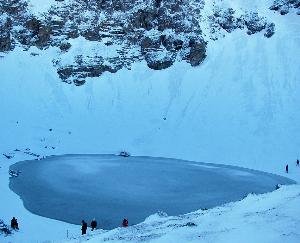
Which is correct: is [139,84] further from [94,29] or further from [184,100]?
[94,29]

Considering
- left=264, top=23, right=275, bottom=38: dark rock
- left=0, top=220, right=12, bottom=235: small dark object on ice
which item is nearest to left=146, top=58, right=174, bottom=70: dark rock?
left=264, top=23, right=275, bottom=38: dark rock

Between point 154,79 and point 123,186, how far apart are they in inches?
1482

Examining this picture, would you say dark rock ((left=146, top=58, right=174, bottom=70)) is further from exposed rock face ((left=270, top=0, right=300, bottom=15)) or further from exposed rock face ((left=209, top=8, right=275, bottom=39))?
exposed rock face ((left=270, top=0, right=300, bottom=15))

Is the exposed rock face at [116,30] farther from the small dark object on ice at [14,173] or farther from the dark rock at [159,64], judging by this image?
the small dark object on ice at [14,173]

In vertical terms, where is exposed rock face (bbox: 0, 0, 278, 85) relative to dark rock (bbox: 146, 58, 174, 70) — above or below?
above

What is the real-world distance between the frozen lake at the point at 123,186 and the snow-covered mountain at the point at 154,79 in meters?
5.84

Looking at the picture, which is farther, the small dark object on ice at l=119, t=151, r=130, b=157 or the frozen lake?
the small dark object on ice at l=119, t=151, r=130, b=157

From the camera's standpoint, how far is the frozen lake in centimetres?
3084

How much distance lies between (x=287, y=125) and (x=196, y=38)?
2526cm

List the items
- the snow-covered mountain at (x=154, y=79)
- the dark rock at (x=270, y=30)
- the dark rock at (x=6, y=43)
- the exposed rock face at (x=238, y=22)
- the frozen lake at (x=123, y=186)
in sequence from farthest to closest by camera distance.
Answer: the exposed rock face at (x=238, y=22), the dark rock at (x=270, y=30), the dark rock at (x=6, y=43), the snow-covered mountain at (x=154, y=79), the frozen lake at (x=123, y=186)

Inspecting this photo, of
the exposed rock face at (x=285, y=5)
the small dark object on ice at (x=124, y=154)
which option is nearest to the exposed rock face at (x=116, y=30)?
the exposed rock face at (x=285, y=5)

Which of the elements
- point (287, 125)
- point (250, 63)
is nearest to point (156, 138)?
point (287, 125)

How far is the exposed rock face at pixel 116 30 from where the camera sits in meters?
75.2

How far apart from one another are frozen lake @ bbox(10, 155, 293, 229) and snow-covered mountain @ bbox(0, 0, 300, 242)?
5.84 m
